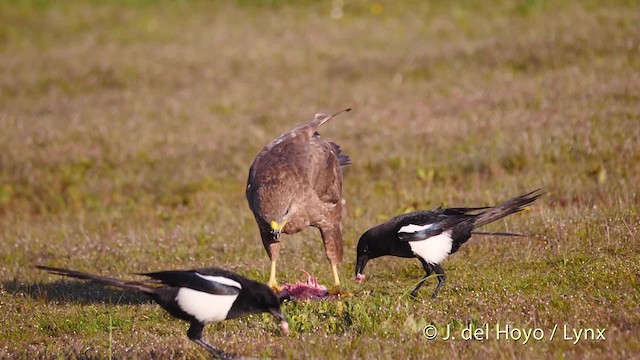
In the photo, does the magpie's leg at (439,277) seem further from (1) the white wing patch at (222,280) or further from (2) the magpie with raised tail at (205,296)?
(1) the white wing patch at (222,280)

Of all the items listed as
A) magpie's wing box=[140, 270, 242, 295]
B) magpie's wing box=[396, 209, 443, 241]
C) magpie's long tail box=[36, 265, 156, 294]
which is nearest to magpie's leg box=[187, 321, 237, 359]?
magpie's wing box=[140, 270, 242, 295]

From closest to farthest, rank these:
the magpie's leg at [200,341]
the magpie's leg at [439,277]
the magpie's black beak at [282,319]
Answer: the magpie's leg at [200,341] → the magpie's black beak at [282,319] → the magpie's leg at [439,277]

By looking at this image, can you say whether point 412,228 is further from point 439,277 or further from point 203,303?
point 203,303

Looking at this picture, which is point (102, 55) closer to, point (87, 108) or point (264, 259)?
point (87, 108)

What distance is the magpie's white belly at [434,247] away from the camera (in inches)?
308

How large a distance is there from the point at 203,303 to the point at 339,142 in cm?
860

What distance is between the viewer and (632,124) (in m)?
12.5

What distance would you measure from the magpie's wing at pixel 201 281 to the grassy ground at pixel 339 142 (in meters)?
0.50

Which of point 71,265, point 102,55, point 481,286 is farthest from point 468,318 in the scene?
point 102,55

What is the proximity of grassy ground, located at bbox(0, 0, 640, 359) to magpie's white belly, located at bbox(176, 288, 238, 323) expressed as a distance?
348 mm

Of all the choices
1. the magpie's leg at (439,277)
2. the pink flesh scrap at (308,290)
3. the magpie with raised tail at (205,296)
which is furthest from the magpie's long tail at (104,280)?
the magpie's leg at (439,277)

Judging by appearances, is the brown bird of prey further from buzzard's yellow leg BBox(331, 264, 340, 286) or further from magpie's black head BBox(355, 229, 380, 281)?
magpie's black head BBox(355, 229, 380, 281)

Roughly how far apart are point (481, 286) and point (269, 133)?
27.4ft

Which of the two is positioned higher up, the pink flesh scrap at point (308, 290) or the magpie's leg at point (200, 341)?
the magpie's leg at point (200, 341)
